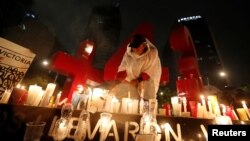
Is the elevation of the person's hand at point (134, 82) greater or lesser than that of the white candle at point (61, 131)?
greater

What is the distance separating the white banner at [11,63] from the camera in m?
2.65

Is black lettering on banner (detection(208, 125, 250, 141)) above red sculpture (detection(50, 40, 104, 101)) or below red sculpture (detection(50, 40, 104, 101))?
below

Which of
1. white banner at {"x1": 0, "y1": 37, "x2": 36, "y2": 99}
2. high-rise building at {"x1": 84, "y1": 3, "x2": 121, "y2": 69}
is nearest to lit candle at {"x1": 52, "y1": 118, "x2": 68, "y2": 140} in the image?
white banner at {"x1": 0, "y1": 37, "x2": 36, "y2": 99}

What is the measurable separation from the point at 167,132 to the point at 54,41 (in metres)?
41.2

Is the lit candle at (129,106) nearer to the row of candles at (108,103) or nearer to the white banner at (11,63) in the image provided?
the row of candles at (108,103)

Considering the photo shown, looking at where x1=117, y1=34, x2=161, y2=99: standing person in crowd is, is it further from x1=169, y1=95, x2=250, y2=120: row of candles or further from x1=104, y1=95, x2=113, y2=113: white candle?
x1=104, y1=95, x2=113, y2=113: white candle

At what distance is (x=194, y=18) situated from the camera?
6222cm

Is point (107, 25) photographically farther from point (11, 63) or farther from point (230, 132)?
point (230, 132)

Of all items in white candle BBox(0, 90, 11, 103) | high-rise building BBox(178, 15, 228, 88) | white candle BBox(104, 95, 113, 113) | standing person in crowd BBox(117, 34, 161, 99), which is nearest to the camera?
white candle BBox(0, 90, 11, 103)

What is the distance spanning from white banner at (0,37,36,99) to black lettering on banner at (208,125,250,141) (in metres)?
2.82

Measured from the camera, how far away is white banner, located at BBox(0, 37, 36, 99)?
2648 millimetres

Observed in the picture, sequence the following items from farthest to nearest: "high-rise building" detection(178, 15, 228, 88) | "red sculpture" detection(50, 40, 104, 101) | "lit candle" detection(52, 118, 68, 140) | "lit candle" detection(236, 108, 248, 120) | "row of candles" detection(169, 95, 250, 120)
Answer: "high-rise building" detection(178, 15, 228, 88)
"red sculpture" detection(50, 40, 104, 101)
"lit candle" detection(236, 108, 248, 120)
"row of candles" detection(169, 95, 250, 120)
"lit candle" detection(52, 118, 68, 140)

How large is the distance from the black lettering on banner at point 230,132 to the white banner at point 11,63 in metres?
2.82

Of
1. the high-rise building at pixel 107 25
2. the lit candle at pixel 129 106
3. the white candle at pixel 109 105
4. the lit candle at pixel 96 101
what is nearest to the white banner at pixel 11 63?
the lit candle at pixel 96 101
